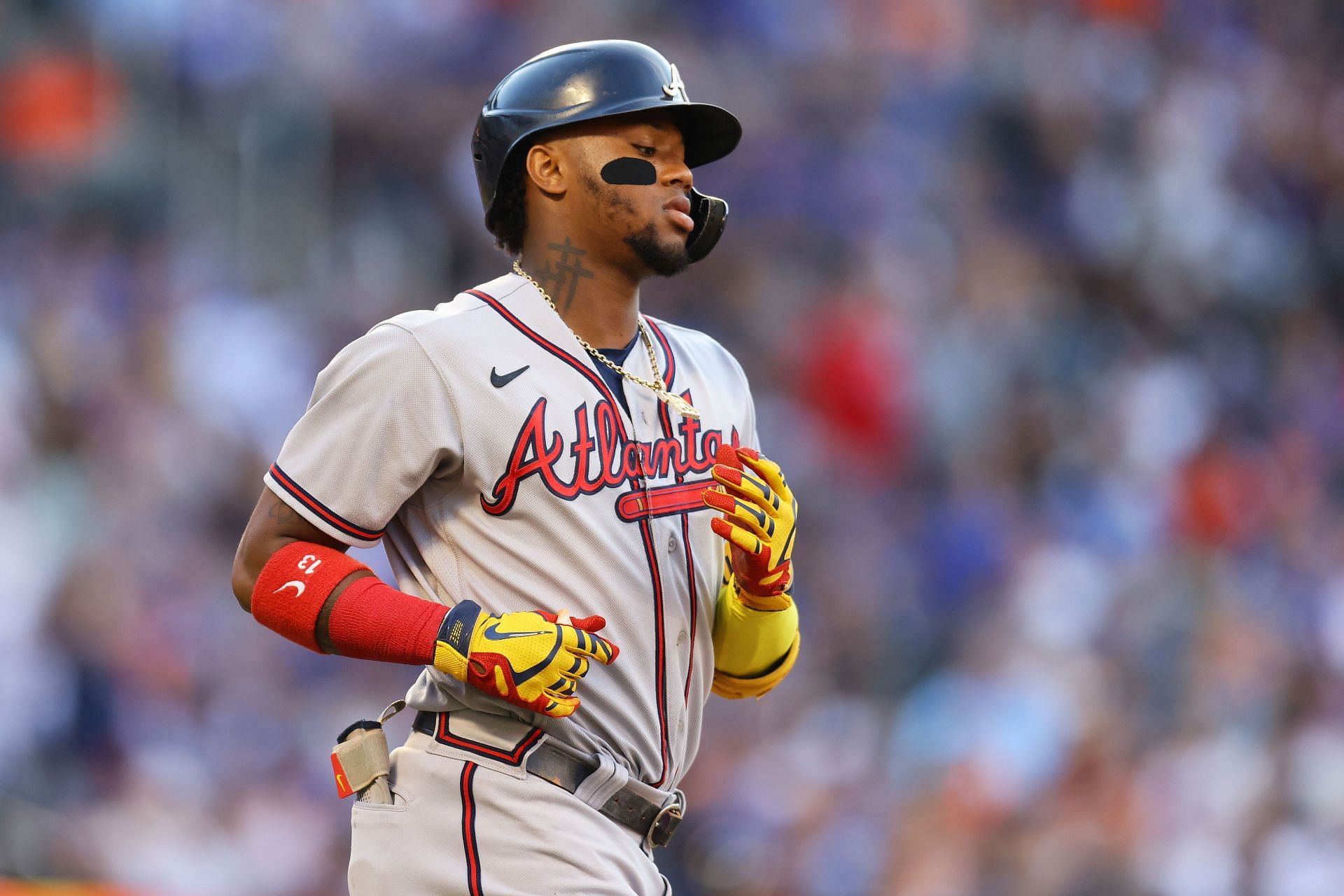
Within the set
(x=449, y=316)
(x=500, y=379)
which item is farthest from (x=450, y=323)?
(x=500, y=379)

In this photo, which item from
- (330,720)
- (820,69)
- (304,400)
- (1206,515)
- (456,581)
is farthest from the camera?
(820,69)

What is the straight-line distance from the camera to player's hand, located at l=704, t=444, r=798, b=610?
2807 millimetres

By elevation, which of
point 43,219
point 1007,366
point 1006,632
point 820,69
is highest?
point 820,69

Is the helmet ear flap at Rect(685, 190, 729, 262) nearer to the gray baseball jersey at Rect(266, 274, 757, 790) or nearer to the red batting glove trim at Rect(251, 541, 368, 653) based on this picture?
the gray baseball jersey at Rect(266, 274, 757, 790)

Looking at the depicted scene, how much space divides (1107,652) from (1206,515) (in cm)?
148

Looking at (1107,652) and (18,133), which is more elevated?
(18,133)

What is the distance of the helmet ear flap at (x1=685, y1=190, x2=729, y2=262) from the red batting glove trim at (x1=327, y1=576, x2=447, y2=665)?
2.86 ft

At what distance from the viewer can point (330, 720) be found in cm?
662

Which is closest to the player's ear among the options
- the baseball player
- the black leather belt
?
the baseball player

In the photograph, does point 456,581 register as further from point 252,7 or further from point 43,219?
point 252,7

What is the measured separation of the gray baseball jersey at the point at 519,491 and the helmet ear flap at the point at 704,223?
327mm

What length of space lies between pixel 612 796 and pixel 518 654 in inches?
15.1

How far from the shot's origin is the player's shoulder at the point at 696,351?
321 centimetres

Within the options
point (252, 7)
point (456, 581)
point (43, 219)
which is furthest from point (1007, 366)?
point (456, 581)
